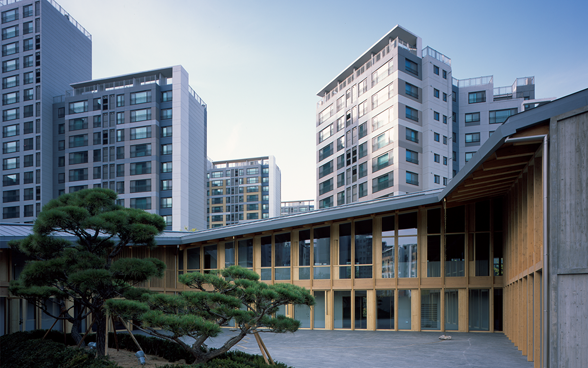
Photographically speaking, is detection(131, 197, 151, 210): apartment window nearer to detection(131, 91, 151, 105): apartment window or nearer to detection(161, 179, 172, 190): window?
detection(161, 179, 172, 190): window

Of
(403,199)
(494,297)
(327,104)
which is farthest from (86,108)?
(494,297)

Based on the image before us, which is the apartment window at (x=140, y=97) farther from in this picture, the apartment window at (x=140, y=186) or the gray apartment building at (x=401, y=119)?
the gray apartment building at (x=401, y=119)

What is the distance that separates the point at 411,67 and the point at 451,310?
31136 millimetres

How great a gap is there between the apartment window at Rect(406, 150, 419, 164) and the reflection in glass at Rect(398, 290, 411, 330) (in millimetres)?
24541

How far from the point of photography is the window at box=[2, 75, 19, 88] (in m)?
59.7

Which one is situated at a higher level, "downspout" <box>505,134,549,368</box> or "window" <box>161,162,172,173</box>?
"window" <box>161,162,172,173</box>

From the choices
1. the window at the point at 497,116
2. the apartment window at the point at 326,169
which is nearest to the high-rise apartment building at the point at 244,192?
the apartment window at the point at 326,169

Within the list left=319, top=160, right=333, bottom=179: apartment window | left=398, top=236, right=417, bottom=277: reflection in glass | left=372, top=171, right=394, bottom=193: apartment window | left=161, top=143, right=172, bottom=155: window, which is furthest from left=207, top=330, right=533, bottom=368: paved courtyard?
left=161, top=143, right=172, bottom=155: window

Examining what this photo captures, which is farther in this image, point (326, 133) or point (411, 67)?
point (326, 133)

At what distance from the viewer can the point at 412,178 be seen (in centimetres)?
4569

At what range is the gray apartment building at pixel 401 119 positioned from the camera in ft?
150

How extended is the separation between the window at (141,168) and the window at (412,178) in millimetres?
31773

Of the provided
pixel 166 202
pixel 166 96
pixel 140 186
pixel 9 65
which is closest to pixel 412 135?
pixel 166 202

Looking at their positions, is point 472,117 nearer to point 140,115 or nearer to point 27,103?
point 140,115
